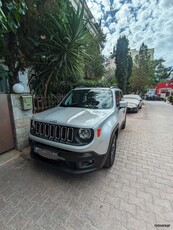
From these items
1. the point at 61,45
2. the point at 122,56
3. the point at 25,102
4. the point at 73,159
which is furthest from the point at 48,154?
the point at 122,56

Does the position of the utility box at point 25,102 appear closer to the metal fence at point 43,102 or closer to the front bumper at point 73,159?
the metal fence at point 43,102

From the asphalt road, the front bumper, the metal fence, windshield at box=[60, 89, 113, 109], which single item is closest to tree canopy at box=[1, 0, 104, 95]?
the metal fence

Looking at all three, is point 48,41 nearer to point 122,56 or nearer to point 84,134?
point 84,134

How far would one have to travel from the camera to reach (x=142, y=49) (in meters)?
19.2

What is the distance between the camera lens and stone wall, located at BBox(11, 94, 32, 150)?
334 centimetres

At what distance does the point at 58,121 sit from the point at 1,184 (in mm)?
1467

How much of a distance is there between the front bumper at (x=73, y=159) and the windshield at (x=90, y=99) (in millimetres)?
1298

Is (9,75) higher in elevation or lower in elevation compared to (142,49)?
lower

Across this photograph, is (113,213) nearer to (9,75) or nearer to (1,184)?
(1,184)

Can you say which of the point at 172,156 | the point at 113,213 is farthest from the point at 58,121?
the point at 172,156

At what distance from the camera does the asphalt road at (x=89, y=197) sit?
1.73 metres

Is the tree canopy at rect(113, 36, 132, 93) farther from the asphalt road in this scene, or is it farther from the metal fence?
the asphalt road

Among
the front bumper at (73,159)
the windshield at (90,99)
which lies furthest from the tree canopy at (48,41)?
the front bumper at (73,159)

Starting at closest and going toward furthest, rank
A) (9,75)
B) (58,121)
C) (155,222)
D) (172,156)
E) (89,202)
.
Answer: (155,222) → (89,202) → (58,121) → (172,156) → (9,75)
